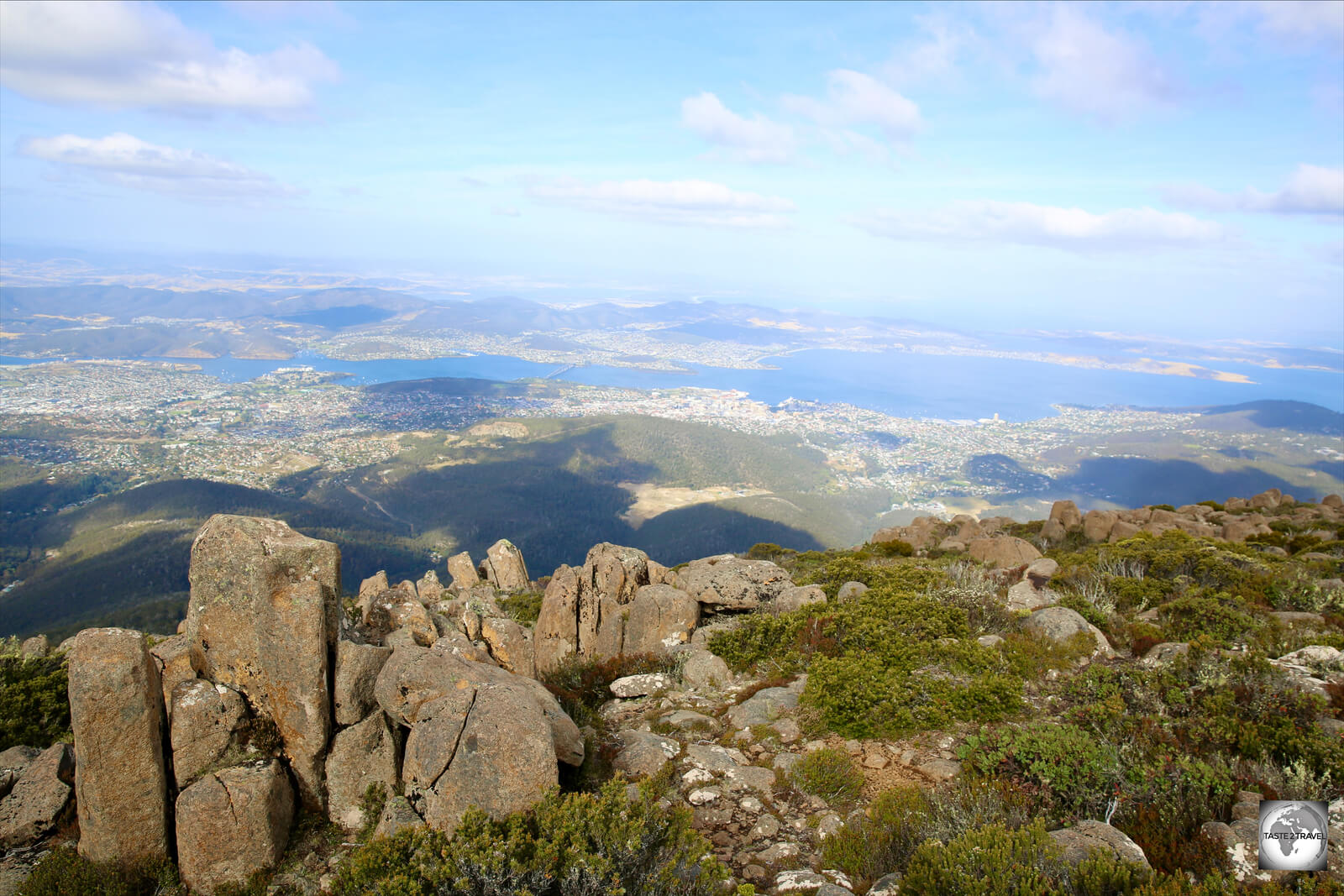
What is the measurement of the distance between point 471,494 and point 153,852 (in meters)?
126

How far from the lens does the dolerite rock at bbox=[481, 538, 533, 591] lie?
101 ft

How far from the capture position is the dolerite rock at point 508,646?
12594mm

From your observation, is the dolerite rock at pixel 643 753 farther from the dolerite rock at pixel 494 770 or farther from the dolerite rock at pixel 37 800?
the dolerite rock at pixel 37 800

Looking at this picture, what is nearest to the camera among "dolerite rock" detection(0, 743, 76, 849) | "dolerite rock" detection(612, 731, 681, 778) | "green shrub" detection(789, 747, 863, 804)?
"dolerite rock" detection(0, 743, 76, 849)

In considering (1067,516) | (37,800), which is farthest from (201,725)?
(1067,516)

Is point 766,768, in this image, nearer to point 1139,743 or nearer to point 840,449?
point 1139,743

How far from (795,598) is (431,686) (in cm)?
1028

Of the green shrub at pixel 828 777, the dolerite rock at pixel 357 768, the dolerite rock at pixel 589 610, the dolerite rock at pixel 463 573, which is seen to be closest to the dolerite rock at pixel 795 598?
the dolerite rock at pixel 589 610

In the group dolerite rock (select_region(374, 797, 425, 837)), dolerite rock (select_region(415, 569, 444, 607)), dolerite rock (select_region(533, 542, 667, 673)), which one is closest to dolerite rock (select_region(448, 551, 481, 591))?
dolerite rock (select_region(415, 569, 444, 607))

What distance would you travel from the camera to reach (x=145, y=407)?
17300 centimetres

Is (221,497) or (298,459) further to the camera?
(298,459)

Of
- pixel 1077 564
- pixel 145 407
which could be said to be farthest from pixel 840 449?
pixel 145 407

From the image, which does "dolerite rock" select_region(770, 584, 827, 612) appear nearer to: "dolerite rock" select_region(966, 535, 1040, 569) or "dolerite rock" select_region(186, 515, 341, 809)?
"dolerite rock" select_region(186, 515, 341, 809)

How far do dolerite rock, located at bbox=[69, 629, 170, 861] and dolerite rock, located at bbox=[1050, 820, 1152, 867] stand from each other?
400 inches
